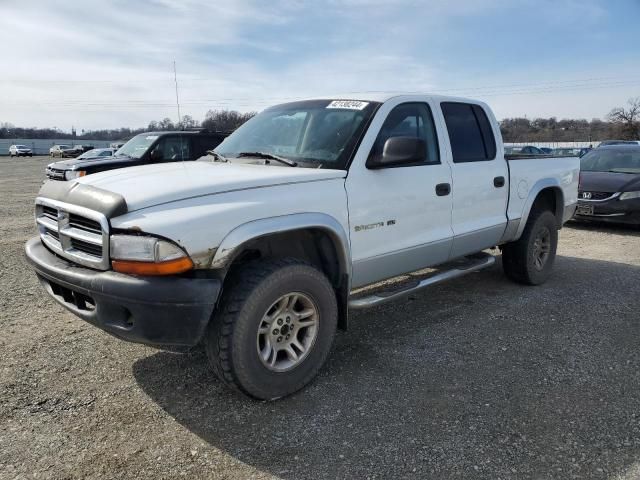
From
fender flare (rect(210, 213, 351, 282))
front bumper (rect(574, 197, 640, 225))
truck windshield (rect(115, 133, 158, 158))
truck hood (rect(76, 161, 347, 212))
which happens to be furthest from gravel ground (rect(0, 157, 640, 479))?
truck windshield (rect(115, 133, 158, 158))

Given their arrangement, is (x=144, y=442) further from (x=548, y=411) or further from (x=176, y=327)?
(x=548, y=411)

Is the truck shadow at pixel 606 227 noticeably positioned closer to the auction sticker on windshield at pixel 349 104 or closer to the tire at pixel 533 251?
the tire at pixel 533 251

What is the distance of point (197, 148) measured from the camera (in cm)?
1116

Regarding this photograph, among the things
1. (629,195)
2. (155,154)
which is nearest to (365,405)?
(629,195)

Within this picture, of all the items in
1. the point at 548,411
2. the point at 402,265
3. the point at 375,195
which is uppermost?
the point at 375,195

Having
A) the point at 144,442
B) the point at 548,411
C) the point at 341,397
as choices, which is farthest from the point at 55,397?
the point at 548,411

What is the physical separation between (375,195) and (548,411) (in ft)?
5.73

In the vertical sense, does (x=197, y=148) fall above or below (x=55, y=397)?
above

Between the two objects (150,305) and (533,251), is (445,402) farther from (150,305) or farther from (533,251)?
(533,251)

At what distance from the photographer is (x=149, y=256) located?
2588 mm

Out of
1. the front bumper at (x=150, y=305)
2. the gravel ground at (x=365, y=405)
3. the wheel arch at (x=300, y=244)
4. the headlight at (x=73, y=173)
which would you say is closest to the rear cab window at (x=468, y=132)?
the gravel ground at (x=365, y=405)

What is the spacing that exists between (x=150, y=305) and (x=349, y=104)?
7.22 feet

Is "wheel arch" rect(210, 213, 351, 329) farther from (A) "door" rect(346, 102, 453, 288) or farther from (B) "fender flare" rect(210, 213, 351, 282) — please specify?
(A) "door" rect(346, 102, 453, 288)

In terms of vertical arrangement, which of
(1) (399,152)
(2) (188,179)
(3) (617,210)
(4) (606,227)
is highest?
(1) (399,152)
